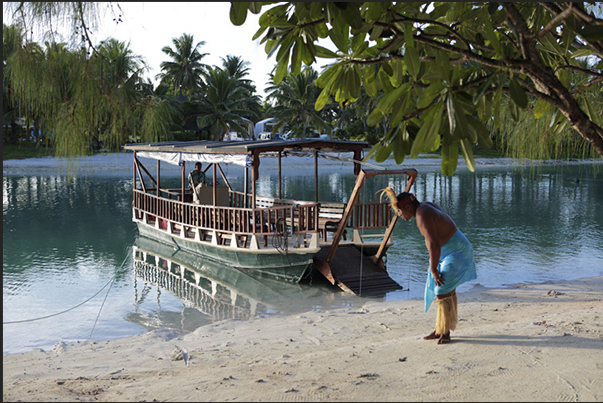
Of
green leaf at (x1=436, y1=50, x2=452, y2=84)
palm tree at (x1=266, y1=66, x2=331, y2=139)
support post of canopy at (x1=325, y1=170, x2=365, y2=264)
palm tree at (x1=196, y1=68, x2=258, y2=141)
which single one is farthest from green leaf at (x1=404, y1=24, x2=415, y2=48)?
palm tree at (x1=266, y1=66, x2=331, y2=139)

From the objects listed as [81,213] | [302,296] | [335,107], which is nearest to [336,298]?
[302,296]

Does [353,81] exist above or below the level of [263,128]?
below

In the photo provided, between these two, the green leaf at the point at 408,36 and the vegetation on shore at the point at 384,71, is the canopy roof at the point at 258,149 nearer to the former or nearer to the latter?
the vegetation on shore at the point at 384,71

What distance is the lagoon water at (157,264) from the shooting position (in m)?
9.09

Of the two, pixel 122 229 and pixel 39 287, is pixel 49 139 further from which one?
pixel 122 229

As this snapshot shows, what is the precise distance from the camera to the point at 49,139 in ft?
16.8

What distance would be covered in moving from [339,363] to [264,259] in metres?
6.43

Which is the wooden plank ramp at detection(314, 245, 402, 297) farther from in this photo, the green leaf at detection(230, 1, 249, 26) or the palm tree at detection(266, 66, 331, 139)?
the palm tree at detection(266, 66, 331, 139)

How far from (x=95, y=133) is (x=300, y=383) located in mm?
2938

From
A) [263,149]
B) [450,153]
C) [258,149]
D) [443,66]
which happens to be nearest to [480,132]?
[450,153]

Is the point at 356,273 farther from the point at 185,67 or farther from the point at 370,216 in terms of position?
the point at 185,67

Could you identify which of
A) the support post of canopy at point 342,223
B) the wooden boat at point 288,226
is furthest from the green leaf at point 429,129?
the support post of canopy at point 342,223

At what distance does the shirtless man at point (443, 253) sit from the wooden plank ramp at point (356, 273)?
4.66 meters

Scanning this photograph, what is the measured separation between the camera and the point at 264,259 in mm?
11141
